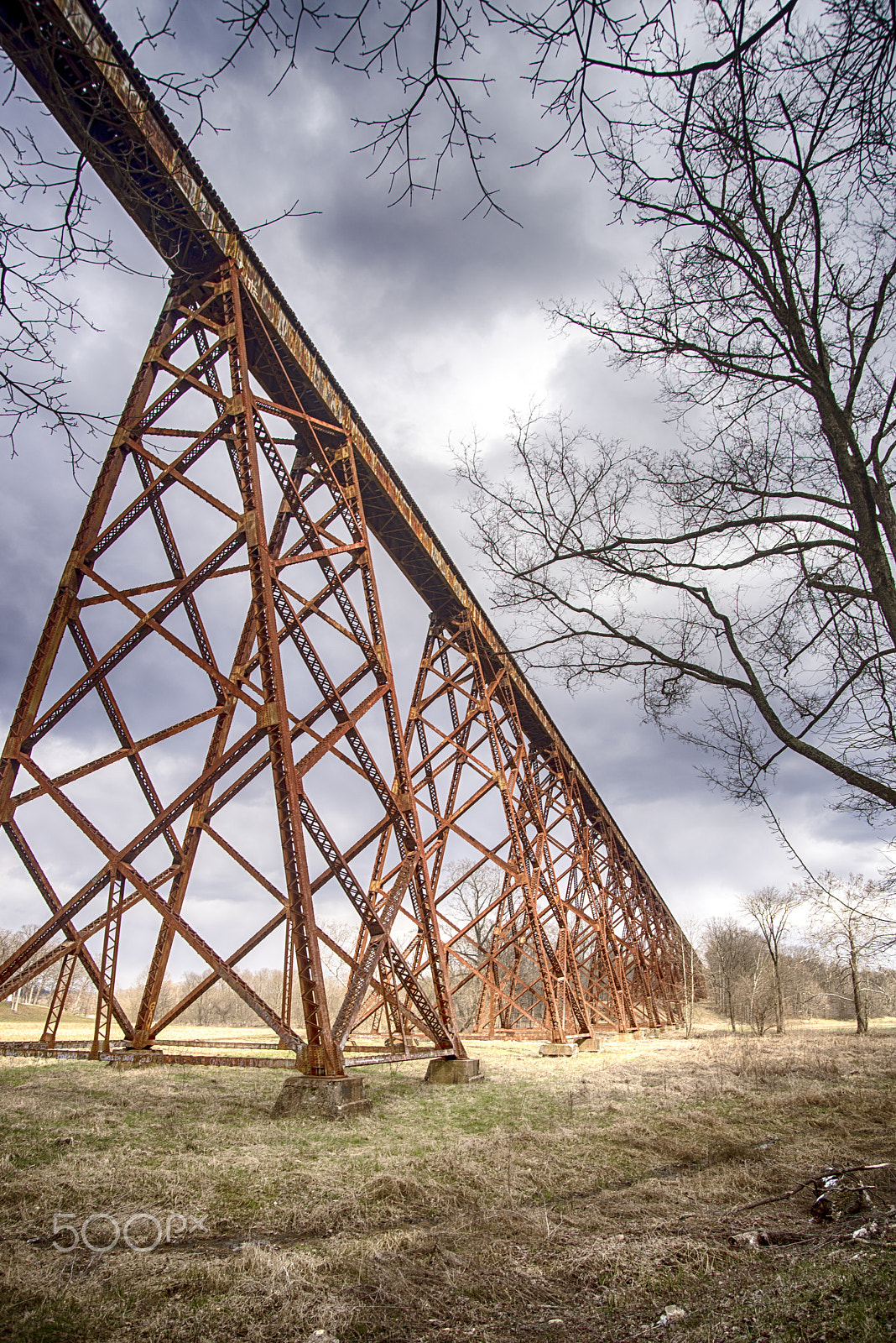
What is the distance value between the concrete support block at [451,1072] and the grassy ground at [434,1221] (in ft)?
5.90

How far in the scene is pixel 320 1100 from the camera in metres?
5.11

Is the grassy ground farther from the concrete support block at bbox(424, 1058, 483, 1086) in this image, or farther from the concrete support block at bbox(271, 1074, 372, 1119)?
the concrete support block at bbox(424, 1058, 483, 1086)

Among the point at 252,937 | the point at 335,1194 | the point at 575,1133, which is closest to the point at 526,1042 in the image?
the point at 252,937

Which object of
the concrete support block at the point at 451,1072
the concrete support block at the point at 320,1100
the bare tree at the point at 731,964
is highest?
the concrete support block at the point at 320,1100

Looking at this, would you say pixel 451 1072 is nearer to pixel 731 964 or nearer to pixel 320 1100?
pixel 320 1100

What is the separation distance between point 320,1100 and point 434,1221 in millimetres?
2433

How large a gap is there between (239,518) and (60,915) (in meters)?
3.68

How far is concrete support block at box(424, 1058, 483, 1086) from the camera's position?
300 inches

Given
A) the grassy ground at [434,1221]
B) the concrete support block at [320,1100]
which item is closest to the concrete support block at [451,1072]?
the grassy ground at [434,1221]

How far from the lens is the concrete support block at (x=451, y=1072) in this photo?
25.0 feet

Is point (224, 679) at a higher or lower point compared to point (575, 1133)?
higher

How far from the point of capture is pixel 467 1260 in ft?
8.04

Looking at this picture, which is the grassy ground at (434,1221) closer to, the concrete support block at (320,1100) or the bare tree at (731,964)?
the concrete support block at (320,1100)

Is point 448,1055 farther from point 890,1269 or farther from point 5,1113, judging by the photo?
point 890,1269
